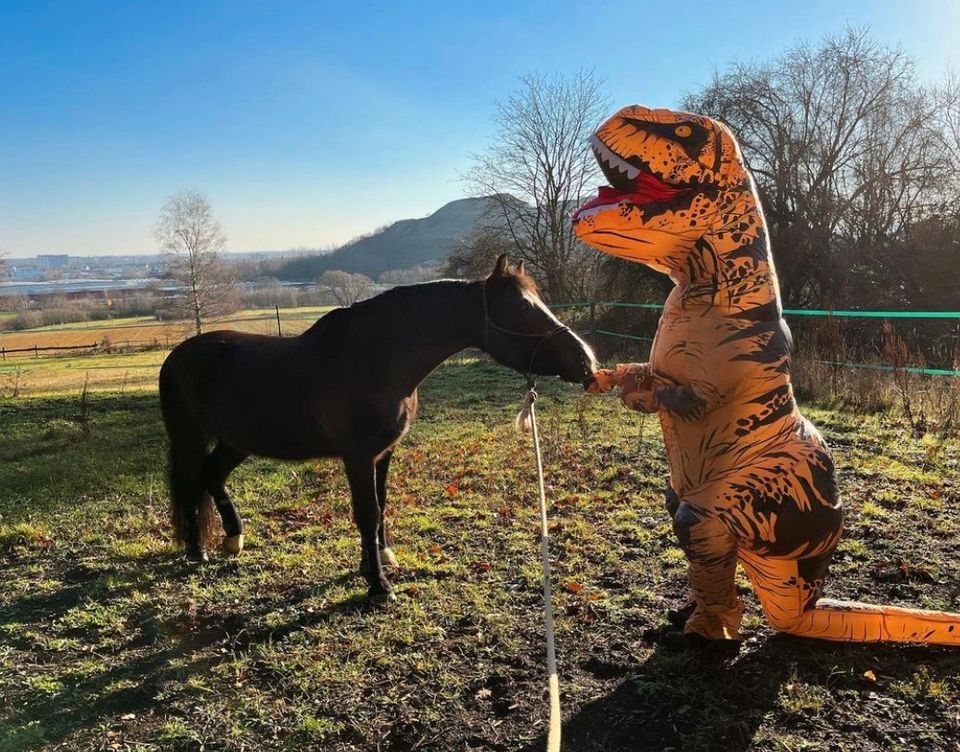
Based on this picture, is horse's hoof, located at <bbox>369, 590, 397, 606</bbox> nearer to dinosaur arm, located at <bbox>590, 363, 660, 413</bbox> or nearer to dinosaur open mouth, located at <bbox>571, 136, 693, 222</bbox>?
dinosaur arm, located at <bbox>590, 363, 660, 413</bbox>

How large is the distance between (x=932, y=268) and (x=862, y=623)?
18352mm

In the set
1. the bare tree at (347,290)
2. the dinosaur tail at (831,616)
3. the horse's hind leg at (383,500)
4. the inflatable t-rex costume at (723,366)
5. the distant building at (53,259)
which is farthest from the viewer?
the distant building at (53,259)

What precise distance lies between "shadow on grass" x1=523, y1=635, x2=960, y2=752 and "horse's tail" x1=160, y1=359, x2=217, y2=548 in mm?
3326

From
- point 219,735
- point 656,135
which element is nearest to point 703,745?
point 219,735

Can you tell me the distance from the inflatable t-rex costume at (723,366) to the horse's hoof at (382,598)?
2048mm

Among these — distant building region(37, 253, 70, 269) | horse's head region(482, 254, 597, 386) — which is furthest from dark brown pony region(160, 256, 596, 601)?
distant building region(37, 253, 70, 269)

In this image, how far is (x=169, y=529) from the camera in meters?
5.39

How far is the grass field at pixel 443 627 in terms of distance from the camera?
263 cm

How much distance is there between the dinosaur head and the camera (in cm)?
251

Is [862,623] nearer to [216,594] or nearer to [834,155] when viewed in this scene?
[216,594]

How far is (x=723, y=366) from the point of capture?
8.04 ft

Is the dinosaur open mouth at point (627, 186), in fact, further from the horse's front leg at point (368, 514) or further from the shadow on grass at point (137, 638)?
the shadow on grass at point (137, 638)

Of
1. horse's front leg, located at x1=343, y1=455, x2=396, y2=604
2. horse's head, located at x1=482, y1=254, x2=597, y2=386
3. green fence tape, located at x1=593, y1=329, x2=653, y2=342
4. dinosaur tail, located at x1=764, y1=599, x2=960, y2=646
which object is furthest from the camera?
green fence tape, located at x1=593, y1=329, x2=653, y2=342

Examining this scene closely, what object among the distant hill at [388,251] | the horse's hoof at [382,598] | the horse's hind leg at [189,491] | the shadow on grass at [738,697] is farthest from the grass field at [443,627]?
the distant hill at [388,251]
